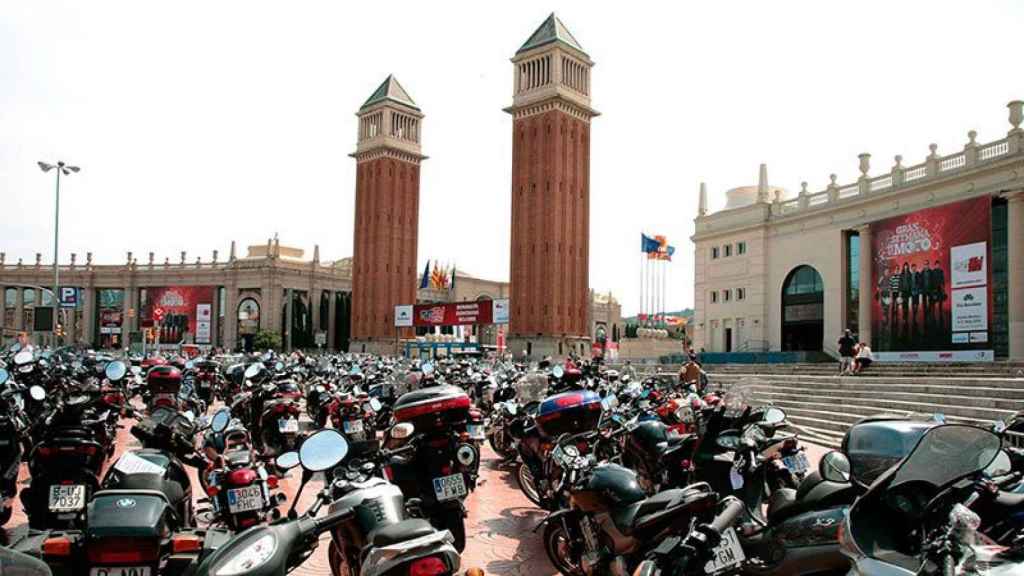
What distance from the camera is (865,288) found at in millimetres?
31250

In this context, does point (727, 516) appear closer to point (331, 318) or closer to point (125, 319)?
point (331, 318)

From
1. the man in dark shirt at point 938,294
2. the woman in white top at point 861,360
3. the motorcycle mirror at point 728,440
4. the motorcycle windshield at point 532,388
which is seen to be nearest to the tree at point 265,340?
the man in dark shirt at point 938,294

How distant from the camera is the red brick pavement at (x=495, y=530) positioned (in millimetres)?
5691

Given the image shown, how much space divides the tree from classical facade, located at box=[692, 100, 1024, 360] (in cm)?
4292

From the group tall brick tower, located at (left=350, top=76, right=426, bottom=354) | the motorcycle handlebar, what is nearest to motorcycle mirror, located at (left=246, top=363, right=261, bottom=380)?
the motorcycle handlebar

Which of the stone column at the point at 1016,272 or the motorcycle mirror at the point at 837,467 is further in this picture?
the stone column at the point at 1016,272

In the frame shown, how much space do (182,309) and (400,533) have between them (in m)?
77.0

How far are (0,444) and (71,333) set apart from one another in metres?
78.2

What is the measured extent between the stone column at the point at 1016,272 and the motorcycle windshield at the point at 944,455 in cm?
2639

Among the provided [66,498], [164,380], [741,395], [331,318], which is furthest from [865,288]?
[331,318]

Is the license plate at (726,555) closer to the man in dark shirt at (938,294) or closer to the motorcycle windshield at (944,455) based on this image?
the motorcycle windshield at (944,455)

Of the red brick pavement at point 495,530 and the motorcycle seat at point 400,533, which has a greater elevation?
the motorcycle seat at point 400,533

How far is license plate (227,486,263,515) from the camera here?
4316mm

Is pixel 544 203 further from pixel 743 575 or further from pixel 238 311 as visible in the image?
pixel 743 575
